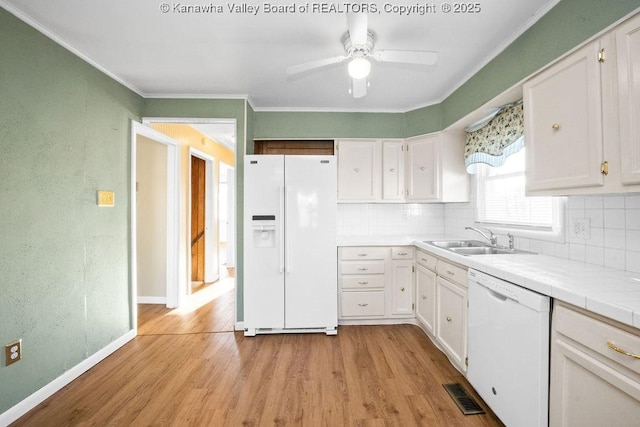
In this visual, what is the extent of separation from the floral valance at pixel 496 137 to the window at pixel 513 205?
0.45 ft

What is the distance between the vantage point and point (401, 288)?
10.1ft

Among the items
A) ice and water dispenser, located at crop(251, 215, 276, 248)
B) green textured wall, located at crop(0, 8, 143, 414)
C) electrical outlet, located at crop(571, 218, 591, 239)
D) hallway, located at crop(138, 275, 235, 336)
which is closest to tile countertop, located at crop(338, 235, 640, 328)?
electrical outlet, located at crop(571, 218, 591, 239)

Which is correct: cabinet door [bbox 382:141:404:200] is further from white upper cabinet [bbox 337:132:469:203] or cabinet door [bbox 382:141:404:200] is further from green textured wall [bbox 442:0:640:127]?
green textured wall [bbox 442:0:640:127]

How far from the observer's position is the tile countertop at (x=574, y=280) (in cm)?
104

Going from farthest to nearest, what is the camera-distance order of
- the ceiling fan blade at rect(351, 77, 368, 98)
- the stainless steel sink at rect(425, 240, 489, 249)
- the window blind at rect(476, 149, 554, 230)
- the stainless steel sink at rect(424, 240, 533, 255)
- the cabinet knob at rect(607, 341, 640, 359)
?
the stainless steel sink at rect(425, 240, 489, 249)
the stainless steel sink at rect(424, 240, 533, 255)
the window blind at rect(476, 149, 554, 230)
the ceiling fan blade at rect(351, 77, 368, 98)
the cabinet knob at rect(607, 341, 640, 359)

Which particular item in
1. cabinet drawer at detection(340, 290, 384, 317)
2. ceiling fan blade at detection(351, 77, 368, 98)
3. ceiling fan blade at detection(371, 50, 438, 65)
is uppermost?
ceiling fan blade at detection(371, 50, 438, 65)

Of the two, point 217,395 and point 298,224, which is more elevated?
point 298,224

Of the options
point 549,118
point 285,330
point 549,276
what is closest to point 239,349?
point 285,330

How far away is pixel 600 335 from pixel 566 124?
3.45 ft

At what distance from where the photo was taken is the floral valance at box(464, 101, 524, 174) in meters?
2.19

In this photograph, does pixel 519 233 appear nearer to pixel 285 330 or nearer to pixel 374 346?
pixel 374 346

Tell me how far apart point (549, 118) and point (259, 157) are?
223 centimetres

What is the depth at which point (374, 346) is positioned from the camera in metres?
2.62

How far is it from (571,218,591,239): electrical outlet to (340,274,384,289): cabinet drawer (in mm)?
1652
